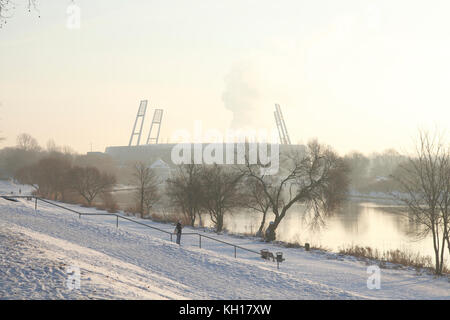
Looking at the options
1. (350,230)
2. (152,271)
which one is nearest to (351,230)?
(350,230)

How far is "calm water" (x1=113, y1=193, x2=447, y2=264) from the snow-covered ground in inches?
225

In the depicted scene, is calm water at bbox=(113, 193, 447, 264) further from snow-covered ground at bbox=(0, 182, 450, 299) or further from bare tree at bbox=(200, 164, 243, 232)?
snow-covered ground at bbox=(0, 182, 450, 299)

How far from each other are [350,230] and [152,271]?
20.3 meters

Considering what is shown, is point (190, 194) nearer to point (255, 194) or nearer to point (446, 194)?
point (255, 194)

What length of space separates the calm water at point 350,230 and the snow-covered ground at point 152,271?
18.7 feet

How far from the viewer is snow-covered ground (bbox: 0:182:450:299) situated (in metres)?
7.70

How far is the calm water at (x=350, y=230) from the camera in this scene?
22.9m

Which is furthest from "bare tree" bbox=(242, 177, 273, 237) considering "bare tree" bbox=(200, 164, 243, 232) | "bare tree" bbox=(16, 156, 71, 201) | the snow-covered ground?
"bare tree" bbox=(16, 156, 71, 201)

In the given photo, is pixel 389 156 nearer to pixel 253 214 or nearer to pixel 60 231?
pixel 253 214

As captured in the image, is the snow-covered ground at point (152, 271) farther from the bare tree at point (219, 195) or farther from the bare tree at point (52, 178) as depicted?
the bare tree at point (52, 178)
